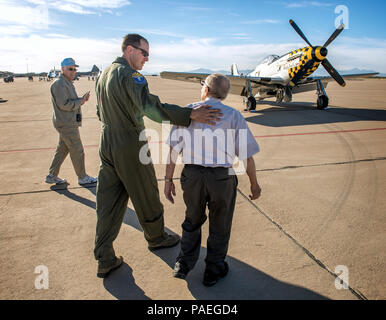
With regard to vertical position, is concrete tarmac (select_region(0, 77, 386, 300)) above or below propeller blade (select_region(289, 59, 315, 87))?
below

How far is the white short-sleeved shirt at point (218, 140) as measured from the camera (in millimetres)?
1995

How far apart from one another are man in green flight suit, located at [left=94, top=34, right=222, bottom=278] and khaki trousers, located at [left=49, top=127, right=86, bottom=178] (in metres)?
1.96

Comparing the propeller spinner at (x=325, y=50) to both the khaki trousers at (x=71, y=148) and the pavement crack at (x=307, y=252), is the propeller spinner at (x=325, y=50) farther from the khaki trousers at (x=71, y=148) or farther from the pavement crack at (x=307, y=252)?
the khaki trousers at (x=71, y=148)

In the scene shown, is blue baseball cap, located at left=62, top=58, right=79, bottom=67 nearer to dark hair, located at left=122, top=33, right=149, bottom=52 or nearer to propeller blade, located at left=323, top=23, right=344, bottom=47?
dark hair, located at left=122, top=33, right=149, bottom=52

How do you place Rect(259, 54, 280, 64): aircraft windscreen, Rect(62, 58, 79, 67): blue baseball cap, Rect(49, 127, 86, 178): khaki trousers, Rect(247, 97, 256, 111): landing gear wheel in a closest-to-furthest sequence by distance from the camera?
Rect(62, 58, 79, 67): blue baseball cap → Rect(49, 127, 86, 178): khaki trousers → Rect(247, 97, 256, 111): landing gear wheel → Rect(259, 54, 280, 64): aircraft windscreen

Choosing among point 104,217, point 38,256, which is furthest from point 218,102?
point 38,256

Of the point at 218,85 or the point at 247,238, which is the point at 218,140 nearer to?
the point at 218,85

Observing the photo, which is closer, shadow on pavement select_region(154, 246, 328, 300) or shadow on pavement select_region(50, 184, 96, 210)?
shadow on pavement select_region(154, 246, 328, 300)

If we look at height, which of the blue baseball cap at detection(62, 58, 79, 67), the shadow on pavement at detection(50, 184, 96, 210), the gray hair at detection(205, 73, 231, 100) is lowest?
the shadow on pavement at detection(50, 184, 96, 210)

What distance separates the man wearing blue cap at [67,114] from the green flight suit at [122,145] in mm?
1885

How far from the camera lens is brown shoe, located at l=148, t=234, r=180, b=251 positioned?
265cm

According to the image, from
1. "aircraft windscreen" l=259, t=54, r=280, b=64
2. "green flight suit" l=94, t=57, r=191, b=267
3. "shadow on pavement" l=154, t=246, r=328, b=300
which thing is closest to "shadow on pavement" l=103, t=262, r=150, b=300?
"green flight suit" l=94, t=57, r=191, b=267
